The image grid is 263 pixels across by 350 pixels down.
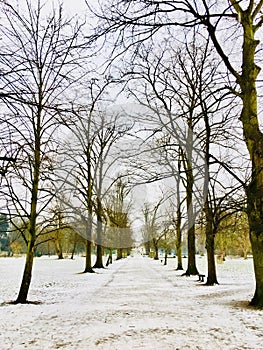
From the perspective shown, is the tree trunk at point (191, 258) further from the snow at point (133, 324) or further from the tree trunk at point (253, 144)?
the tree trunk at point (253, 144)

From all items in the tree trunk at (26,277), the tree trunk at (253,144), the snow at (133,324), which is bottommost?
the snow at (133,324)

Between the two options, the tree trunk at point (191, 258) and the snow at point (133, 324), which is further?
the tree trunk at point (191, 258)

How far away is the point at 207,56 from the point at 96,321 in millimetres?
12346

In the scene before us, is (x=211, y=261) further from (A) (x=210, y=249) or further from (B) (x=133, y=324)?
(B) (x=133, y=324)

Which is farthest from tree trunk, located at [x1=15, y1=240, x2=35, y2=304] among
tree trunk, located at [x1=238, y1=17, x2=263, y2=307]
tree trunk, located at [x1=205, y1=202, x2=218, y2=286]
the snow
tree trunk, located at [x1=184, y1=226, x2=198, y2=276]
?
tree trunk, located at [x1=184, y1=226, x2=198, y2=276]

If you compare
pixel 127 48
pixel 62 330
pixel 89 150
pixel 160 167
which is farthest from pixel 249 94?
pixel 89 150

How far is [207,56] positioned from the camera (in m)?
15.3

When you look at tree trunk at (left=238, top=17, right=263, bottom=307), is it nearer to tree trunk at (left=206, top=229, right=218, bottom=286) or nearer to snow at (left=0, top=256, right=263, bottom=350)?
snow at (left=0, top=256, right=263, bottom=350)

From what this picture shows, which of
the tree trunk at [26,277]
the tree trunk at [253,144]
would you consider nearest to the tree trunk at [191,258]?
the tree trunk at [253,144]

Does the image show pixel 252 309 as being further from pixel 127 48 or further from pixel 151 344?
pixel 127 48

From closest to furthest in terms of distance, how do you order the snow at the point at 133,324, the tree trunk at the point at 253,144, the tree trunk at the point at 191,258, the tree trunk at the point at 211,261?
the snow at the point at 133,324
the tree trunk at the point at 253,144
the tree trunk at the point at 211,261
the tree trunk at the point at 191,258

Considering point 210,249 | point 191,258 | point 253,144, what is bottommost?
point 191,258

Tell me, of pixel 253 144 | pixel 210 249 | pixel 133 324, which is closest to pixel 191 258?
pixel 210 249

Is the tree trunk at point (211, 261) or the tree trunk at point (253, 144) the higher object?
the tree trunk at point (253, 144)
